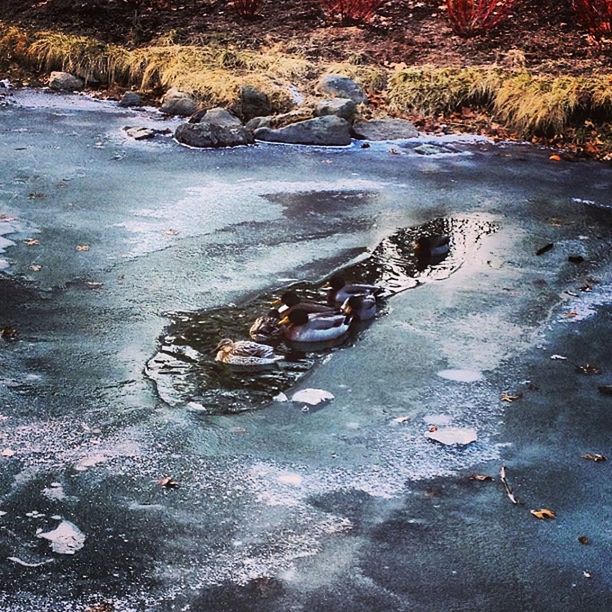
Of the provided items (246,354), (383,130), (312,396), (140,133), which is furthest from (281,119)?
(312,396)

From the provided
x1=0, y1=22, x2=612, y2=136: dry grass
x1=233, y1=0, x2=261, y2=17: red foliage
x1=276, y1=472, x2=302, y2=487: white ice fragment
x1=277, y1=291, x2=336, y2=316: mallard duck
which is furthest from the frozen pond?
x1=233, y1=0, x2=261, y2=17: red foliage

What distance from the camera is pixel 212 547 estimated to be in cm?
331

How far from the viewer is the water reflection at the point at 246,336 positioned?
14.6ft

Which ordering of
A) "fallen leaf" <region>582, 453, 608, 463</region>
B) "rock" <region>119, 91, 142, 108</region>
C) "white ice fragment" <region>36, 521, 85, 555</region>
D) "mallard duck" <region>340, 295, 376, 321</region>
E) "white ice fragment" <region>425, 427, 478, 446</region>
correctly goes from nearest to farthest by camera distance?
1. "white ice fragment" <region>36, 521, 85, 555</region>
2. "fallen leaf" <region>582, 453, 608, 463</region>
3. "white ice fragment" <region>425, 427, 478, 446</region>
4. "mallard duck" <region>340, 295, 376, 321</region>
5. "rock" <region>119, 91, 142, 108</region>

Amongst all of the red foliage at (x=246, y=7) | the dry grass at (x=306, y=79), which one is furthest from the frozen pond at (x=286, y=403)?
the red foliage at (x=246, y=7)

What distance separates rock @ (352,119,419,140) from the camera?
10461 mm

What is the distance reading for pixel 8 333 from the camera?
16.7 ft

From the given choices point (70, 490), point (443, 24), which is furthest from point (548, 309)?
point (443, 24)

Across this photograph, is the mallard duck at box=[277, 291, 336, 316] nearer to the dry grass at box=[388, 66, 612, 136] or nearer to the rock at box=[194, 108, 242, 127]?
the rock at box=[194, 108, 242, 127]

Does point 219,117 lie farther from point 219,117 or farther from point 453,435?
point 453,435

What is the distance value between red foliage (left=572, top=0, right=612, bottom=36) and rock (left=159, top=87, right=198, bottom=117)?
5455mm

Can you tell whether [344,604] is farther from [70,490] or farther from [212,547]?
[70,490]

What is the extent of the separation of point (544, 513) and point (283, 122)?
7615mm

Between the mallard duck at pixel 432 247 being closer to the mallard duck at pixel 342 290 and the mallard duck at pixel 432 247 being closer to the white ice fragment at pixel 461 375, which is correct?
the mallard duck at pixel 342 290
